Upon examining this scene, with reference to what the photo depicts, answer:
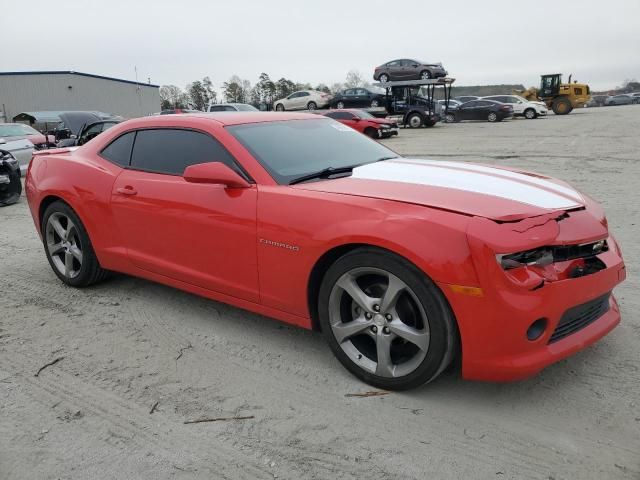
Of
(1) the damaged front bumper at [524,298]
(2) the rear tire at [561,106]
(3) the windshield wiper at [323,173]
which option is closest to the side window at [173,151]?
(3) the windshield wiper at [323,173]

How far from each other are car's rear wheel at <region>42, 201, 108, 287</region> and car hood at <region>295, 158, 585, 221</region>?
2195mm

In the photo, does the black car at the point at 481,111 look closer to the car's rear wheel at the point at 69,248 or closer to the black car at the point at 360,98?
the black car at the point at 360,98

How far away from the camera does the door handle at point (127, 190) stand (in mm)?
3815

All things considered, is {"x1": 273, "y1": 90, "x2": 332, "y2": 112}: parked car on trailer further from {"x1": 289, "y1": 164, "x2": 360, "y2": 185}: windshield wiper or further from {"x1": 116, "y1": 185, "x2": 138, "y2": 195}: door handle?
{"x1": 289, "y1": 164, "x2": 360, "y2": 185}: windshield wiper

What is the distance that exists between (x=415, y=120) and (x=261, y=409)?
89.9ft

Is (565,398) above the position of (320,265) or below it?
below

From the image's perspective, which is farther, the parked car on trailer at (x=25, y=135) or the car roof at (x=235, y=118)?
the parked car on trailer at (x=25, y=135)

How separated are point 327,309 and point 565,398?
128 centimetres

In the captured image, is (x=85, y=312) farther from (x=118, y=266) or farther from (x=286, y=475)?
(x=286, y=475)

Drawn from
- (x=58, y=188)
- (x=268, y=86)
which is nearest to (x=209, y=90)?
(x=268, y=86)

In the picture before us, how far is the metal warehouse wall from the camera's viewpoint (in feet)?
154

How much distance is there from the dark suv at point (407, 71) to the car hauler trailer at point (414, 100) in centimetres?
48

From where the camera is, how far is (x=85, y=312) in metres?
4.03

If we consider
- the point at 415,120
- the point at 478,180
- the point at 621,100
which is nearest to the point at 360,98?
the point at 415,120
